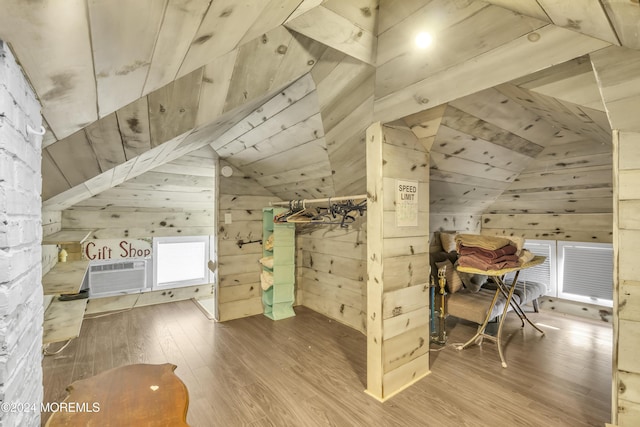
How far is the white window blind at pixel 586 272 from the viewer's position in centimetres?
335

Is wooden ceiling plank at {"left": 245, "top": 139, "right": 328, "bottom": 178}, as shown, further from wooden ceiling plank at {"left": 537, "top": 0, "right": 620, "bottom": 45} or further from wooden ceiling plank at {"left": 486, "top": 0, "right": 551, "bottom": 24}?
wooden ceiling plank at {"left": 537, "top": 0, "right": 620, "bottom": 45}

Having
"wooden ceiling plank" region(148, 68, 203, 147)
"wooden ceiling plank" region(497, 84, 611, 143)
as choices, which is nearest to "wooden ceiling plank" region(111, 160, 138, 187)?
"wooden ceiling plank" region(148, 68, 203, 147)

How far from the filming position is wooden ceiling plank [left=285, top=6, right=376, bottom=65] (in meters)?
1.45

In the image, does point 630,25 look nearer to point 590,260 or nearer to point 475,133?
point 475,133

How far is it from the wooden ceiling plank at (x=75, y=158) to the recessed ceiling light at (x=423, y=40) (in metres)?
1.69

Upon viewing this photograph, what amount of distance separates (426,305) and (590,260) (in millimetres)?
2553

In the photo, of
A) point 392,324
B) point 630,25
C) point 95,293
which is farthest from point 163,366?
point 95,293

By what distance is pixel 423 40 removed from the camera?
1.55 meters

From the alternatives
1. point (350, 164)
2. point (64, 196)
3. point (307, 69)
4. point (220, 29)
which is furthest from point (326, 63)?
point (64, 196)

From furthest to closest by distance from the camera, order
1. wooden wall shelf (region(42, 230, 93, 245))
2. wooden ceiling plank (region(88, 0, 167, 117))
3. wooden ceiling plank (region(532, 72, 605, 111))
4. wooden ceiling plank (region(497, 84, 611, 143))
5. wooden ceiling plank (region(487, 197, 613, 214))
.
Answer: wooden ceiling plank (region(487, 197, 613, 214)), wooden wall shelf (region(42, 230, 93, 245)), wooden ceiling plank (region(497, 84, 611, 143)), wooden ceiling plank (region(532, 72, 605, 111)), wooden ceiling plank (region(88, 0, 167, 117))

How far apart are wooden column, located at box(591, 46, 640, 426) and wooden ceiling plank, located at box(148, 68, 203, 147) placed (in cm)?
173

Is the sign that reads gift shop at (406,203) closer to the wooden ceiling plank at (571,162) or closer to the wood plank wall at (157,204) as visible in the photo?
the wooden ceiling plank at (571,162)

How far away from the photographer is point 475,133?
221cm

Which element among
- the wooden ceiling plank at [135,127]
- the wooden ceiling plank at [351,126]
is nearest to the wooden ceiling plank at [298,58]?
the wooden ceiling plank at [351,126]
